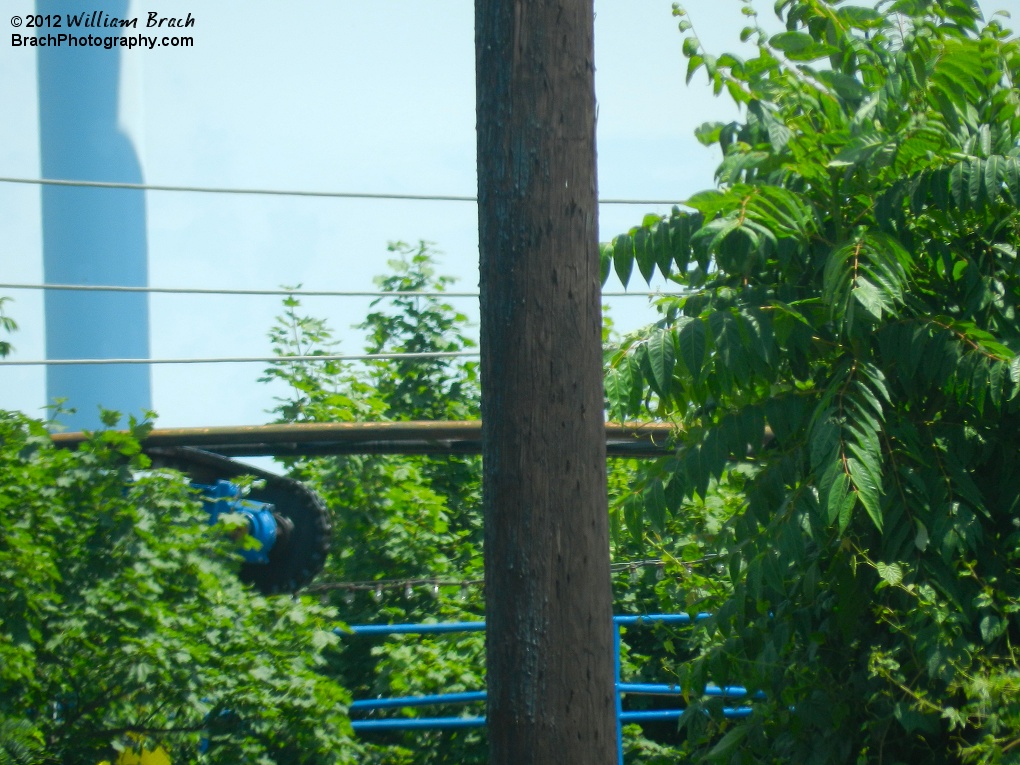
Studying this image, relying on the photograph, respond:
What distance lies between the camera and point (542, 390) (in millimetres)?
3420

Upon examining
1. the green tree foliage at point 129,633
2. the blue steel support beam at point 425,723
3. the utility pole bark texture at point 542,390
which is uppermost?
the utility pole bark texture at point 542,390

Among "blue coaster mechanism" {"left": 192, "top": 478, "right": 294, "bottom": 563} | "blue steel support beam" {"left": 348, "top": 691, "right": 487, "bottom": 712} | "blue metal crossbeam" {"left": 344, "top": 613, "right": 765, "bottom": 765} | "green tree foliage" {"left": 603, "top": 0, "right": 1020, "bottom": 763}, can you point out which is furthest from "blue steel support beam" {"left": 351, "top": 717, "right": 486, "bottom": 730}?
"green tree foliage" {"left": 603, "top": 0, "right": 1020, "bottom": 763}

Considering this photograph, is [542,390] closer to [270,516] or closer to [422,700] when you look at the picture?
[422,700]

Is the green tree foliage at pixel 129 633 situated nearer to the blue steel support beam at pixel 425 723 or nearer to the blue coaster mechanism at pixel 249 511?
the blue steel support beam at pixel 425 723

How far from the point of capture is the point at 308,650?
26.5 ft

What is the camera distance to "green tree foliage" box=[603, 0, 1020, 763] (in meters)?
4.77

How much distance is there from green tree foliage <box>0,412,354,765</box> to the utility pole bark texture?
15.2 ft

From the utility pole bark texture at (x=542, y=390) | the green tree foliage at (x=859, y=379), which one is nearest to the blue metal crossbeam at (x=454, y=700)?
the green tree foliage at (x=859, y=379)

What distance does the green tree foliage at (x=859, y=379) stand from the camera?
4.77 metres

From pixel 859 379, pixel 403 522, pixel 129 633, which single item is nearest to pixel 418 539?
pixel 403 522

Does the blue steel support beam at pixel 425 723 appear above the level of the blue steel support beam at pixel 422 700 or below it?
below

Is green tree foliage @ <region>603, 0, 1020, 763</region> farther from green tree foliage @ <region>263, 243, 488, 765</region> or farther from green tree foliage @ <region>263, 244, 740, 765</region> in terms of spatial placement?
green tree foliage @ <region>263, 243, 488, 765</region>

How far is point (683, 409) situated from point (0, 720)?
4549 millimetres

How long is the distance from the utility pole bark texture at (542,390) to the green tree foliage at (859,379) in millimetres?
1266
